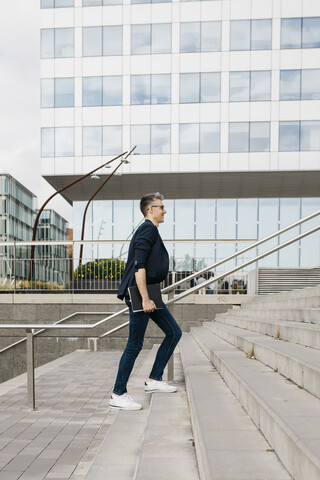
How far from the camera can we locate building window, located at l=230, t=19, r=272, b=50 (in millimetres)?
25375

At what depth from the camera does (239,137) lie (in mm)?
25438

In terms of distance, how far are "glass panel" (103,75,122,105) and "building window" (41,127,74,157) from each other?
254 cm

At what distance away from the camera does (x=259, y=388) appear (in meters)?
3.30

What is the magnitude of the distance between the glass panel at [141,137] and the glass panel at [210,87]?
11.4 ft

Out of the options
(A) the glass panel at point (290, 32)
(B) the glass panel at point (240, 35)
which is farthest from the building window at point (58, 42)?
(A) the glass panel at point (290, 32)

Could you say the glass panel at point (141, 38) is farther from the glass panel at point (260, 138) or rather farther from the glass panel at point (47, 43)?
the glass panel at point (260, 138)

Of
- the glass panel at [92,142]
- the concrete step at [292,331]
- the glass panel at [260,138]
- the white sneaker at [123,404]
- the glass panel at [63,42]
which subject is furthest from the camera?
the glass panel at [63,42]

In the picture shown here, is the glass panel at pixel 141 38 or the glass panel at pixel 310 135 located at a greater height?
the glass panel at pixel 141 38

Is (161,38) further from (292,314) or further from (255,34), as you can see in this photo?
Answer: (292,314)

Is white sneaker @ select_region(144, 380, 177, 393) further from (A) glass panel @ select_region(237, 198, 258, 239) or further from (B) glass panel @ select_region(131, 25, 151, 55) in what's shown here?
(B) glass panel @ select_region(131, 25, 151, 55)

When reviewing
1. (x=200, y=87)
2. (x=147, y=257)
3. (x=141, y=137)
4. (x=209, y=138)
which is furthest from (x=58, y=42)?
(x=147, y=257)

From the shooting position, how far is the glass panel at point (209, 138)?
25.5m

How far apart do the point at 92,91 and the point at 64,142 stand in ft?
10.5

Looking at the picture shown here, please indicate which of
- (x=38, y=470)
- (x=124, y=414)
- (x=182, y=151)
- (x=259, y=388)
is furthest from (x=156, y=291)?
(x=182, y=151)
